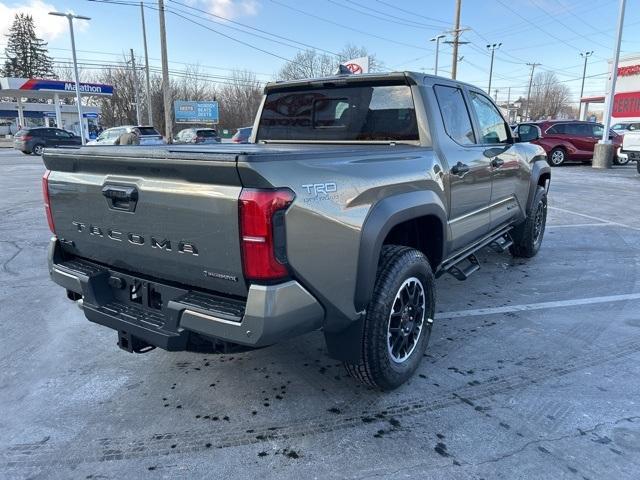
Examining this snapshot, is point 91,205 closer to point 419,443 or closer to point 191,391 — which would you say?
point 191,391

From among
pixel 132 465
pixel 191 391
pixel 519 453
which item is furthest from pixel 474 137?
pixel 132 465

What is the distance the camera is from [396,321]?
313 cm

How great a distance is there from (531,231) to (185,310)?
489cm

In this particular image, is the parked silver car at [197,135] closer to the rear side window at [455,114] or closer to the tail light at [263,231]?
the rear side window at [455,114]

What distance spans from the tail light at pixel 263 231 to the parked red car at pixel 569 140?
19.2 meters

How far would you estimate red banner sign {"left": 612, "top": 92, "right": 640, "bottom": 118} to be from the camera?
38.7 m

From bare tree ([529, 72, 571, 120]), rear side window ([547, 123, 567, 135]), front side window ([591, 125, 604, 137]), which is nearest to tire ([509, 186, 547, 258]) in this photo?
rear side window ([547, 123, 567, 135])

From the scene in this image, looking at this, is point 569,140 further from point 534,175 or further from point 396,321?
point 396,321

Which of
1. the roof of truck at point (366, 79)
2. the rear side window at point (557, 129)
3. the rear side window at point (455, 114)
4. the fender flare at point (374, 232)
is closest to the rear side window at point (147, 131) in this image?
the rear side window at point (557, 129)

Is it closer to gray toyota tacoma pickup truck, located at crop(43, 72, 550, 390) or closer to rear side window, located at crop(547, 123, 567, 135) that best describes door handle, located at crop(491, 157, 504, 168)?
gray toyota tacoma pickup truck, located at crop(43, 72, 550, 390)

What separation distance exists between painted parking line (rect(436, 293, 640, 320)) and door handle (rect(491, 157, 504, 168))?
1331mm

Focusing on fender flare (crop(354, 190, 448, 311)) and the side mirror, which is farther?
the side mirror

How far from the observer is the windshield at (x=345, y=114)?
3.73 metres

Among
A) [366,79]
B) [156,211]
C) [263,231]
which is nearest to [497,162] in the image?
[366,79]
